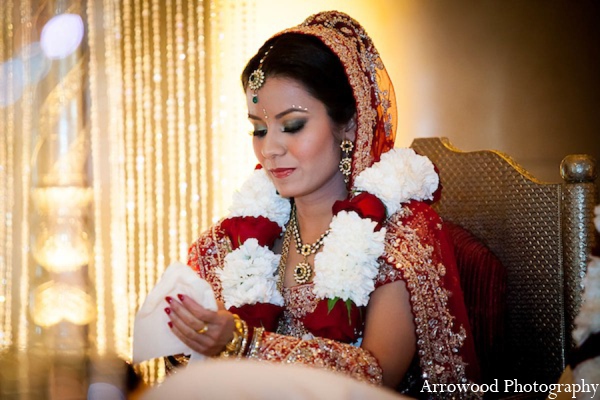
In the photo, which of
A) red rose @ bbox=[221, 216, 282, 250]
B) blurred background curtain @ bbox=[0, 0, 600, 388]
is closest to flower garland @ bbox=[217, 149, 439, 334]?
red rose @ bbox=[221, 216, 282, 250]

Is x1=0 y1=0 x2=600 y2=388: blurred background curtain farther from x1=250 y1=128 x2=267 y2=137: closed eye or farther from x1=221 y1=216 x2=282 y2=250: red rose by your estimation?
x1=250 y1=128 x2=267 y2=137: closed eye

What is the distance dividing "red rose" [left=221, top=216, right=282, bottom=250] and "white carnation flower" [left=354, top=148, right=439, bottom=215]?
0.33 meters

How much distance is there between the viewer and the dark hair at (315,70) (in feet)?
6.61

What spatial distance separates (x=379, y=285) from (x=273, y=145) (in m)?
0.49

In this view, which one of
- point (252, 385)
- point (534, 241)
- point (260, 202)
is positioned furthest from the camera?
point (260, 202)

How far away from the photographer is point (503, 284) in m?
2.19

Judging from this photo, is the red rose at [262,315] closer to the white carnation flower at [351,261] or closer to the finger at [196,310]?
the white carnation flower at [351,261]

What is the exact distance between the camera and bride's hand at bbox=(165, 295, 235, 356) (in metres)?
1.71

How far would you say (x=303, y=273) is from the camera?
6.75 feet

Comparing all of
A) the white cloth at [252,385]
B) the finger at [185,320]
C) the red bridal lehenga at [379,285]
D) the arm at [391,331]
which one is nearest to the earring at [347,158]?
the red bridal lehenga at [379,285]

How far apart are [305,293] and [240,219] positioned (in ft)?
1.26

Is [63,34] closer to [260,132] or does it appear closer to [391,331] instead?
[260,132]

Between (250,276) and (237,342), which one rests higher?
(250,276)

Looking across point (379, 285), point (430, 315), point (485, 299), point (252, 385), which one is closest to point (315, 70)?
point (379, 285)
